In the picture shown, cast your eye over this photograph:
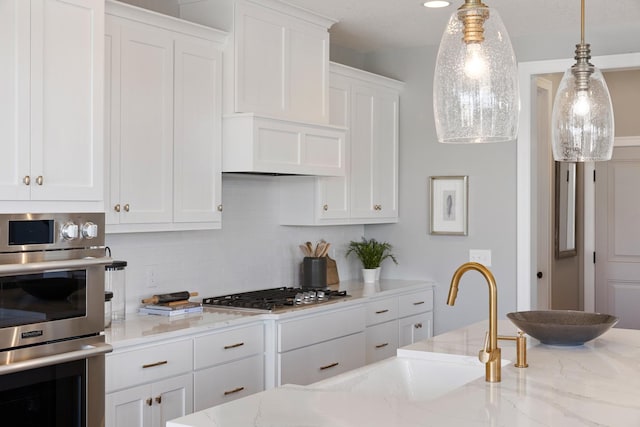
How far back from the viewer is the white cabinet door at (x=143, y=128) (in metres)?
3.49

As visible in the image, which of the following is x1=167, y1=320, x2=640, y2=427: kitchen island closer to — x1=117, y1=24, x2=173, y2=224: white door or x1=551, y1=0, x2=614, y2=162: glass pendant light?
x1=551, y1=0, x2=614, y2=162: glass pendant light

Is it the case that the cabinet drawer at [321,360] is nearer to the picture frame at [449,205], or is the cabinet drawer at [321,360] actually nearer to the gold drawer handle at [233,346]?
the gold drawer handle at [233,346]

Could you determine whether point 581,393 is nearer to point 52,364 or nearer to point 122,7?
point 52,364

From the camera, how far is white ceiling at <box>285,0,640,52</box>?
14.2ft

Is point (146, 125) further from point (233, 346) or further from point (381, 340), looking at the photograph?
point (381, 340)

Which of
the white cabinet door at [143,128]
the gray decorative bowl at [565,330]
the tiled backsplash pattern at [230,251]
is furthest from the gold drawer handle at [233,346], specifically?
the gray decorative bowl at [565,330]

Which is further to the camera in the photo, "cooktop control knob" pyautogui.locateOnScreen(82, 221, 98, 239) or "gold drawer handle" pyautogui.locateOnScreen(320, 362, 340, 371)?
"gold drawer handle" pyautogui.locateOnScreen(320, 362, 340, 371)

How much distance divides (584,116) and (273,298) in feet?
7.47

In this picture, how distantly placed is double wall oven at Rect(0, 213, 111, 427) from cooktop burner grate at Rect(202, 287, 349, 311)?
1.20 meters

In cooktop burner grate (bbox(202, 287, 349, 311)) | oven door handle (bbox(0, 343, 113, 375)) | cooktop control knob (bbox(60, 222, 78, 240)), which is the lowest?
oven door handle (bbox(0, 343, 113, 375))

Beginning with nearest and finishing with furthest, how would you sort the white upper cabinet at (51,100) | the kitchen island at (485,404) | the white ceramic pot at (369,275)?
the kitchen island at (485,404)
the white upper cabinet at (51,100)
the white ceramic pot at (369,275)

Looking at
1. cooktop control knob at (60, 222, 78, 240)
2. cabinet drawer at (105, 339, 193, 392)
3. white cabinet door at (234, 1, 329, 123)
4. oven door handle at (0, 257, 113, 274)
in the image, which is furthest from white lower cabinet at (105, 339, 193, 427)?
white cabinet door at (234, 1, 329, 123)

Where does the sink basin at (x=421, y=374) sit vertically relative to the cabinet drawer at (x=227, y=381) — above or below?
above

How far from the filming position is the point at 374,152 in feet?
17.7
